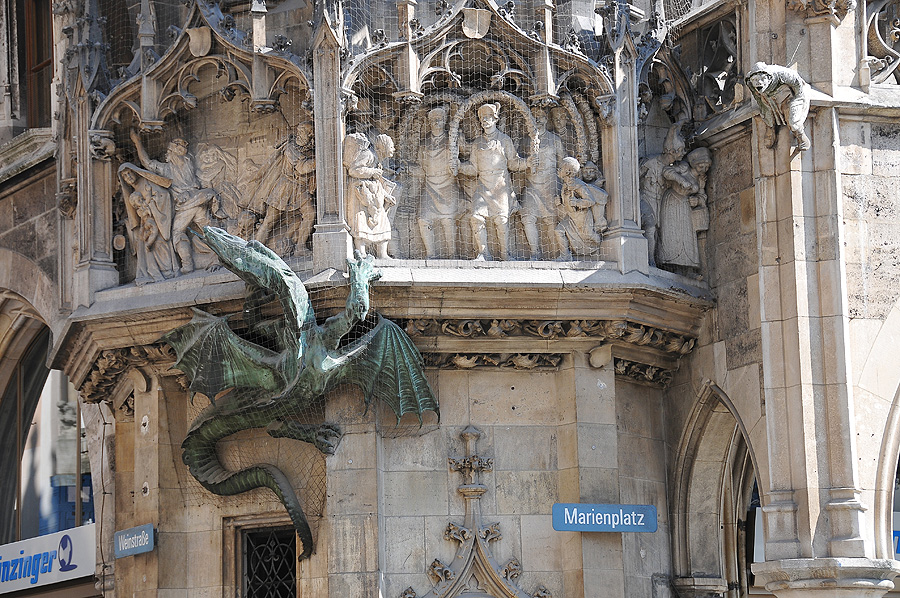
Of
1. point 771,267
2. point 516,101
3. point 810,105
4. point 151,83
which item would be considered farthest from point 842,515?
point 151,83

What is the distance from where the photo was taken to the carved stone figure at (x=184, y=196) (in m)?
16.9

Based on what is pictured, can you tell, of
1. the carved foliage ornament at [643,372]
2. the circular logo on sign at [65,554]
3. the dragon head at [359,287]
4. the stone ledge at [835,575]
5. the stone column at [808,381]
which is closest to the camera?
the stone ledge at [835,575]

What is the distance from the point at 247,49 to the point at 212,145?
1047mm

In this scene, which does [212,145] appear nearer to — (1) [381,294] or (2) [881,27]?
(1) [381,294]

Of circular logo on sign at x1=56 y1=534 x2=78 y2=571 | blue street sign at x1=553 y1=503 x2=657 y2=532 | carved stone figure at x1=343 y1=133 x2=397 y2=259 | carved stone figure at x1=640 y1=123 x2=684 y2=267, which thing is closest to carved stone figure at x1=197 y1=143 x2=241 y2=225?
carved stone figure at x1=343 y1=133 x2=397 y2=259

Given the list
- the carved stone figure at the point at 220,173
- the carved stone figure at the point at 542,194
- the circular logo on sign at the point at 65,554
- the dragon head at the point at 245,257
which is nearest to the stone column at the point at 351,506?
the dragon head at the point at 245,257

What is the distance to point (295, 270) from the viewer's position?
1616 centimetres

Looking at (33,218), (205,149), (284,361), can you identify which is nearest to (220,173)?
(205,149)

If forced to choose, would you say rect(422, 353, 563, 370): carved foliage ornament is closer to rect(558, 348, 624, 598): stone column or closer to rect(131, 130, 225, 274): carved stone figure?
rect(558, 348, 624, 598): stone column

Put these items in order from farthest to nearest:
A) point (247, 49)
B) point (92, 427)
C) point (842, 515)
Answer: point (92, 427) < point (247, 49) < point (842, 515)

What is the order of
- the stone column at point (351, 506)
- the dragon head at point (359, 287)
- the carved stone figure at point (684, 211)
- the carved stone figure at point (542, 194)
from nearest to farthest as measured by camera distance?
the dragon head at point (359, 287), the stone column at point (351, 506), the carved stone figure at point (542, 194), the carved stone figure at point (684, 211)

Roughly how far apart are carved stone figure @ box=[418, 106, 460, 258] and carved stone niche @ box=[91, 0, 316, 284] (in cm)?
100

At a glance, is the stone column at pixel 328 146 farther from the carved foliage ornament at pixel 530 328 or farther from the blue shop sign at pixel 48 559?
the blue shop sign at pixel 48 559

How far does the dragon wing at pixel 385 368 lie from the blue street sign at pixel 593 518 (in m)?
1.49
